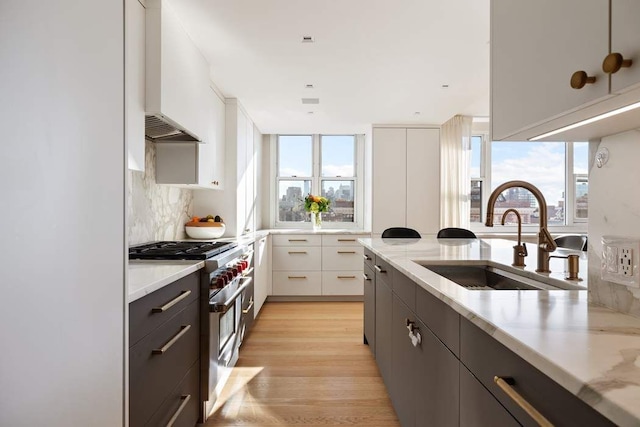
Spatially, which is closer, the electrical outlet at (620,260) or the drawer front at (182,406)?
the electrical outlet at (620,260)

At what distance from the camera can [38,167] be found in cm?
74

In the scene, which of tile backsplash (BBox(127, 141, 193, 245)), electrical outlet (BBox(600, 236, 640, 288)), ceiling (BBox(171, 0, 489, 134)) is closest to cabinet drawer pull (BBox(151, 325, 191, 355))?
tile backsplash (BBox(127, 141, 193, 245))

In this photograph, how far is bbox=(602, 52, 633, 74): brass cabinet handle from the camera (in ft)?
2.00

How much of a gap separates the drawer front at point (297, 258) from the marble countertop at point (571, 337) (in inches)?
136

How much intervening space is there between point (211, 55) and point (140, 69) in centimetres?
93

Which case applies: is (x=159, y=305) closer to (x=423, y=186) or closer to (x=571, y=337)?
(x=571, y=337)

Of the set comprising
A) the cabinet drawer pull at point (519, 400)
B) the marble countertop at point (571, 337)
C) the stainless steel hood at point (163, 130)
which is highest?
the stainless steel hood at point (163, 130)

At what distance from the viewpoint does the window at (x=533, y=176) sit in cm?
522

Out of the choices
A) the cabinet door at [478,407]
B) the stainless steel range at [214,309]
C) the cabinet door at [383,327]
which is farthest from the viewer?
the cabinet door at [383,327]

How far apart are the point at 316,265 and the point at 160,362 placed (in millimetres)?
3363

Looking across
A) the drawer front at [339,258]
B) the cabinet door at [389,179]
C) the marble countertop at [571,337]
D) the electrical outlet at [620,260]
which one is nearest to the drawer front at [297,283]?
the drawer front at [339,258]

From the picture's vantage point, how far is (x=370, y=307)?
2.77 metres

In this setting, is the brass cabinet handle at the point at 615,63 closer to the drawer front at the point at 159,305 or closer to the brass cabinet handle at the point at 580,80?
the brass cabinet handle at the point at 580,80

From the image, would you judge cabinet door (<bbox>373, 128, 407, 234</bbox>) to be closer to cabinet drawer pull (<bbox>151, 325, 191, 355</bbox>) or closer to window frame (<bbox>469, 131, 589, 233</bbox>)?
window frame (<bbox>469, 131, 589, 233</bbox>)
